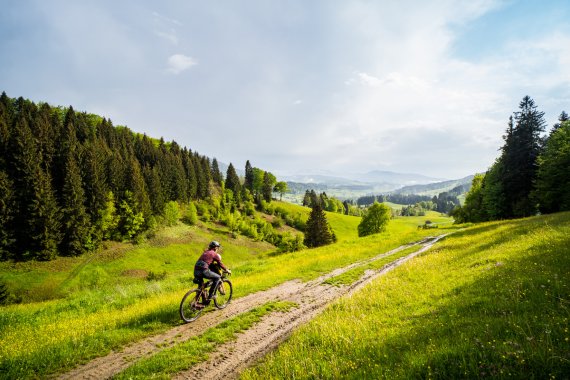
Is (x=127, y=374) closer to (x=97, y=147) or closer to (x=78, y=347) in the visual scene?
(x=78, y=347)

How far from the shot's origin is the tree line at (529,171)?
36.6 metres

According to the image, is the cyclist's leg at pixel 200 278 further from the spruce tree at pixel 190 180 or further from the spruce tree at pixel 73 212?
the spruce tree at pixel 190 180

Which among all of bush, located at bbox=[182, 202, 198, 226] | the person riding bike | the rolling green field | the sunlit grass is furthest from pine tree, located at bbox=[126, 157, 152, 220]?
the sunlit grass

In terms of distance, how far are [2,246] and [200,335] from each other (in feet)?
195

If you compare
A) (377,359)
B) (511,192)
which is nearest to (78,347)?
(377,359)

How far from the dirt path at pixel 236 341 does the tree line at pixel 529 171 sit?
41.8 meters

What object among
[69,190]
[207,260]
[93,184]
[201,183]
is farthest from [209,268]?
[201,183]

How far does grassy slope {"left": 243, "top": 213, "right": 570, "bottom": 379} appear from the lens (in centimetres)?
497

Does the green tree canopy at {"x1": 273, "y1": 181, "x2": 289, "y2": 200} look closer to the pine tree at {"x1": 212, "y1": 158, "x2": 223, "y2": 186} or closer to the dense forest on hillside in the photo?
the pine tree at {"x1": 212, "y1": 158, "x2": 223, "y2": 186}

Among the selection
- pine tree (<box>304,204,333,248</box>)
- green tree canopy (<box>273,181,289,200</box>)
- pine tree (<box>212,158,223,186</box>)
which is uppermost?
pine tree (<box>212,158,223,186</box>)

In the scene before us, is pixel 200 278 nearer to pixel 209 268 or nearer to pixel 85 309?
pixel 209 268

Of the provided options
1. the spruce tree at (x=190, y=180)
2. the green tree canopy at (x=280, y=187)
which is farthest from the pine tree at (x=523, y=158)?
the green tree canopy at (x=280, y=187)

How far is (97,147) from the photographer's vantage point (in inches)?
2894

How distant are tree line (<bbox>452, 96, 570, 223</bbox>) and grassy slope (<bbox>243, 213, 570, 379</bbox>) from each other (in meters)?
34.9
